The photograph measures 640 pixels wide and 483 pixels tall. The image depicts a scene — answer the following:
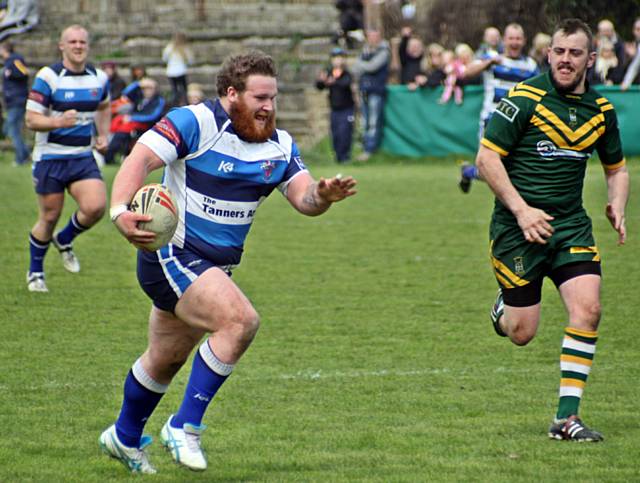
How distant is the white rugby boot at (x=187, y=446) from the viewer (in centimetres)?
565

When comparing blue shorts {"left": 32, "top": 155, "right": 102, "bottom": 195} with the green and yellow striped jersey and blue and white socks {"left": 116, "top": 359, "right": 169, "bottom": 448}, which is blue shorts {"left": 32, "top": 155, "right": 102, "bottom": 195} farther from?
blue and white socks {"left": 116, "top": 359, "right": 169, "bottom": 448}

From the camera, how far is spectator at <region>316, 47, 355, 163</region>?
25125 mm

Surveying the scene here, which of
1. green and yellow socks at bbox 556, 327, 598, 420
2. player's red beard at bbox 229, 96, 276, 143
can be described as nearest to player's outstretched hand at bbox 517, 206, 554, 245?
green and yellow socks at bbox 556, 327, 598, 420

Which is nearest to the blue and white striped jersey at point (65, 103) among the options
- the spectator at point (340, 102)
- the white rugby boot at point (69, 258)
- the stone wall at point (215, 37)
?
the white rugby boot at point (69, 258)

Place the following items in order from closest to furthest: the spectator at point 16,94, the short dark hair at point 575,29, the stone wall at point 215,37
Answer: the short dark hair at point 575,29 < the spectator at point 16,94 < the stone wall at point 215,37

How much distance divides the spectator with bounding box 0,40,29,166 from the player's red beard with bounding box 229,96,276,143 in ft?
65.7

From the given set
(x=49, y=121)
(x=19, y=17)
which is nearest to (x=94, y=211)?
(x=49, y=121)

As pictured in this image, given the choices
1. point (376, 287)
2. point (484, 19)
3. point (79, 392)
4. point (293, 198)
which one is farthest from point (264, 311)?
point (484, 19)

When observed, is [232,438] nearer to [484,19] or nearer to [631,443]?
[631,443]

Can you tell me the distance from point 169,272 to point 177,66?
22.7 m

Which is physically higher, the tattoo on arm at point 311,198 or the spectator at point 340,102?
the tattoo on arm at point 311,198

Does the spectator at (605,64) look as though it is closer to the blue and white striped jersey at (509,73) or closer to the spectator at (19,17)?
the blue and white striped jersey at (509,73)

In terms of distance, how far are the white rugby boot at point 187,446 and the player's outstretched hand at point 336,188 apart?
1.15 meters

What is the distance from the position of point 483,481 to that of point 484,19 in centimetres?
3186
